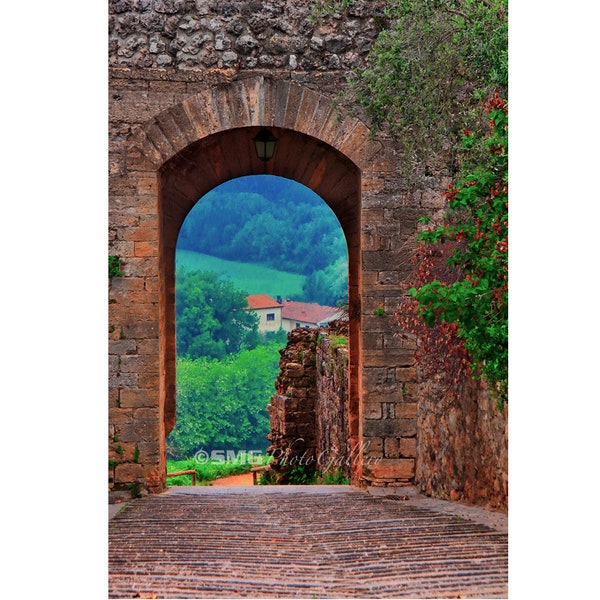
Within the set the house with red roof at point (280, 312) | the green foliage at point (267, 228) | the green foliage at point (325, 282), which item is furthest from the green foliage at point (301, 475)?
the green foliage at point (267, 228)

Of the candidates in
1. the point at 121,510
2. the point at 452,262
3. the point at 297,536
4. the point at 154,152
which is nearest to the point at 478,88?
the point at 452,262

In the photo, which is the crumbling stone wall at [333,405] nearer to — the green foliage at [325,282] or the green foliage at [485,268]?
the green foliage at [485,268]

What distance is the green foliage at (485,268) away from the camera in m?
3.96

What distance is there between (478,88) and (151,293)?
3.08 metres

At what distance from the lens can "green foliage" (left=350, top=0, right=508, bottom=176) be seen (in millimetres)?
4887

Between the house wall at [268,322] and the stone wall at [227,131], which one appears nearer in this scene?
the stone wall at [227,131]

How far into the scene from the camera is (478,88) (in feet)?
16.9

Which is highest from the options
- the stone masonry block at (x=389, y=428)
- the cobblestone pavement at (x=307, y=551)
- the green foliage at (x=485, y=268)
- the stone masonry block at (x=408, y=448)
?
the green foliage at (x=485, y=268)

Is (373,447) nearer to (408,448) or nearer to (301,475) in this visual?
(408,448)

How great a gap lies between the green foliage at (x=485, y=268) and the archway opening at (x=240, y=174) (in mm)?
2460

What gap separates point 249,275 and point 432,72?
31.5 metres

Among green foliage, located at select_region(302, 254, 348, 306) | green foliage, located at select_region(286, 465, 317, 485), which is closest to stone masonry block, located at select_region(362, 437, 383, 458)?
green foliage, located at select_region(286, 465, 317, 485)

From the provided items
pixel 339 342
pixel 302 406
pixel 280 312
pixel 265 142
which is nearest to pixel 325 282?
pixel 280 312

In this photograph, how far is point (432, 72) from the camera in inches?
213
